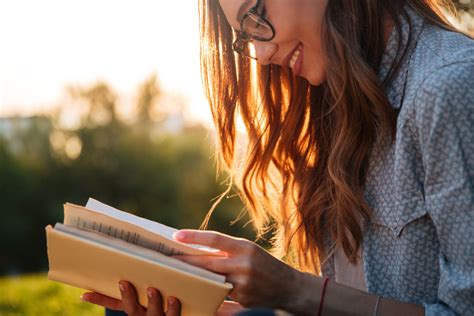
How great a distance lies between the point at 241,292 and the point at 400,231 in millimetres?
457

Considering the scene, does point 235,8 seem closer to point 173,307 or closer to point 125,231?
point 125,231

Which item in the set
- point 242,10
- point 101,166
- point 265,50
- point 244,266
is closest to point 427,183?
point 244,266

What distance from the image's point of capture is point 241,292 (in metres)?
1.99

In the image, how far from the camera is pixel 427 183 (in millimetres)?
1998

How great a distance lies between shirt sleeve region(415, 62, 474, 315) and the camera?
6.30 feet

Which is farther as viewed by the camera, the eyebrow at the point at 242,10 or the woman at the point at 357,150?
the eyebrow at the point at 242,10

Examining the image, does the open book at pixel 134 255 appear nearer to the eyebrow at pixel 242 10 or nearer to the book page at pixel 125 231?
the book page at pixel 125 231

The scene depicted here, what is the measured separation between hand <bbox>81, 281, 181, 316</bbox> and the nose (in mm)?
760

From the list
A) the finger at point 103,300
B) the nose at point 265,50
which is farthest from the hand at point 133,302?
the nose at point 265,50

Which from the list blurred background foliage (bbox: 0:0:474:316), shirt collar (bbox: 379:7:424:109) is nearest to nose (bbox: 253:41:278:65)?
shirt collar (bbox: 379:7:424:109)

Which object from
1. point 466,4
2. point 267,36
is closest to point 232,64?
point 267,36

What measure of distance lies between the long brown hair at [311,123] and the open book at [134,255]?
0.53 meters

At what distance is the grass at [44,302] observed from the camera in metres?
6.28

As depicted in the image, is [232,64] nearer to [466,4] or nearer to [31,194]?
[466,4]
